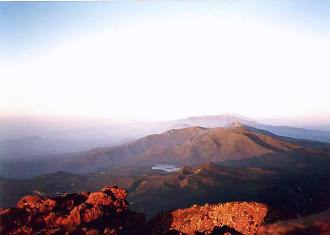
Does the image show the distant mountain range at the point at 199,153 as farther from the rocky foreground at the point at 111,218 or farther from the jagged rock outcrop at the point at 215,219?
the rocky foreground at the point at 111,218

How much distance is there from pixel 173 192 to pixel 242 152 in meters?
66.9

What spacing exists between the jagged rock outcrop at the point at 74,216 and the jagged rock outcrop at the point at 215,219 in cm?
173

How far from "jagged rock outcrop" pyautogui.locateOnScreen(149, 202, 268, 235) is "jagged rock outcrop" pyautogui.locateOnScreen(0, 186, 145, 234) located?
173 centimetres

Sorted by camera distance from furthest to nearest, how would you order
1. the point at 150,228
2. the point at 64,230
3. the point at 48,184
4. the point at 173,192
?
the point at 48,184 → the point at 173,192 → the point at 150,228 → the point at 64,230

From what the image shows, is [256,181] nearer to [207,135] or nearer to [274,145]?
[274,145]

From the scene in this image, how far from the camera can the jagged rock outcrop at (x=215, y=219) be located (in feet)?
70.4

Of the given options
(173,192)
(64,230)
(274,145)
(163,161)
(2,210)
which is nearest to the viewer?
(64,230)

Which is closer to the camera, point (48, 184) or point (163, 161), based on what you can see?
point (48, 184)

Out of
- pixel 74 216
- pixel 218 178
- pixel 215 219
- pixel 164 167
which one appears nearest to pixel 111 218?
pixel 74 216

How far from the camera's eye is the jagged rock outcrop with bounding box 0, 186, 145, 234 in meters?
20.6

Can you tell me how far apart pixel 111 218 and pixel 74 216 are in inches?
97.5

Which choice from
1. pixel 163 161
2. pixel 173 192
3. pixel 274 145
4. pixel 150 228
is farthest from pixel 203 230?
pixel 163 161

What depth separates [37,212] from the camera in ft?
73.4

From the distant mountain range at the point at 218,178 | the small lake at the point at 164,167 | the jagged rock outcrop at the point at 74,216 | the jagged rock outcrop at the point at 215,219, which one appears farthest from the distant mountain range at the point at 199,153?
the jagged rock outcrop at the point at 74,216
